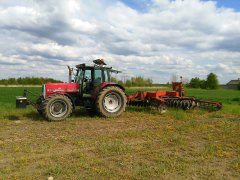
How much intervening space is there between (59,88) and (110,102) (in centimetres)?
230

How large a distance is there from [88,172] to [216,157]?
300 centimetres

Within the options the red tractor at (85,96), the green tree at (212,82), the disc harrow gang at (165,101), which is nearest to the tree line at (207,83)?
the green tree at (212,82)

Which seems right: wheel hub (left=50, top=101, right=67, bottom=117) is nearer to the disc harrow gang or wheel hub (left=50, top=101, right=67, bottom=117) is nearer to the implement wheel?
the disc harrow gang

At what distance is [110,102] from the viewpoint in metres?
13.3

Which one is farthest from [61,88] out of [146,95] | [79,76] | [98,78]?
[146,95]

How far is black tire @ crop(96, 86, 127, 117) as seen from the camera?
1269 centimetres

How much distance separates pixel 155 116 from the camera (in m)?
13.6

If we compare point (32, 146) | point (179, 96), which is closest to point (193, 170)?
point (32, 146)

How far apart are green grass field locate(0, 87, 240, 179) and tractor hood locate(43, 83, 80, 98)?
4.11ft

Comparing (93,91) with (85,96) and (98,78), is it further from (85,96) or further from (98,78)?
(98,78)

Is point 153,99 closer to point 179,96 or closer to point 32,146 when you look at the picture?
point 179,96

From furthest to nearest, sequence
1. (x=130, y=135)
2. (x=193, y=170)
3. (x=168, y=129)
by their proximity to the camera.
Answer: (x=168, y=129) < (x=130, y=135) < (x=193, y=170)

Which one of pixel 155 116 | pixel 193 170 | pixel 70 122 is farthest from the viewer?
pixel 155 116

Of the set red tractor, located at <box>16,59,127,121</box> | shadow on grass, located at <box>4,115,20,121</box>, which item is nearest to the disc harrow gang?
red tractor, located at <box>16,59,127,121</box>
